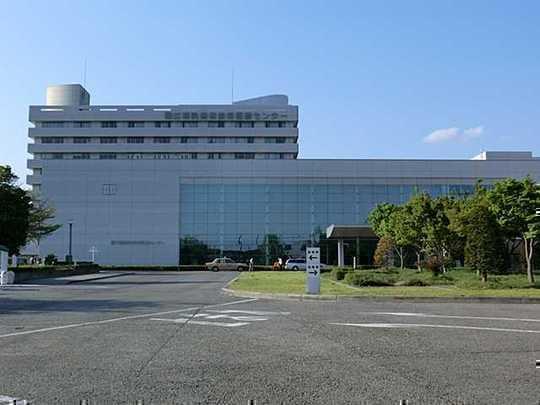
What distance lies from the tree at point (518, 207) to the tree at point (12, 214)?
32.3 m

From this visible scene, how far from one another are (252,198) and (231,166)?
18.7 ft

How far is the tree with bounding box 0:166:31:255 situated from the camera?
1681 inches

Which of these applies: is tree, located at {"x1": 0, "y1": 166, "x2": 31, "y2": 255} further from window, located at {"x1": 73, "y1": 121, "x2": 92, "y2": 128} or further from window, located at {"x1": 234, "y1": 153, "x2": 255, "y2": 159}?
window, located at {"x1": 73, "y1": 121, "x2": 92, "y2": 128}

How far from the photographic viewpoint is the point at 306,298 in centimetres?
2150

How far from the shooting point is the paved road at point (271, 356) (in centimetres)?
680

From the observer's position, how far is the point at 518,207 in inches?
1193

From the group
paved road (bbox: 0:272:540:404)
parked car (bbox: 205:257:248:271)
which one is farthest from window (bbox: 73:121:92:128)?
paved road (bbox: 0:272:540:404)

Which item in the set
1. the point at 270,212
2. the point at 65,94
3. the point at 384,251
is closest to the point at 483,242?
the point at 384,251

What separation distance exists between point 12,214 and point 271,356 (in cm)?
3871

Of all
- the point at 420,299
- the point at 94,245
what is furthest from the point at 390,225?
the point at 94,245

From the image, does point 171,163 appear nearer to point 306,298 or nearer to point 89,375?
point 306,298

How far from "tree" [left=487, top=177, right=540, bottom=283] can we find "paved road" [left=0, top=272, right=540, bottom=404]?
15.0 m

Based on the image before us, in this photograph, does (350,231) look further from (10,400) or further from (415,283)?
(10,400)

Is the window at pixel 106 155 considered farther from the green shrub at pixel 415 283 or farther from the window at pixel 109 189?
the green shrub at pixel 415 283
